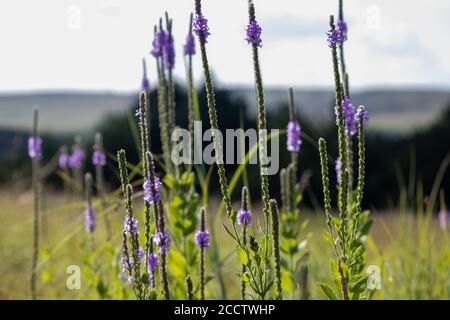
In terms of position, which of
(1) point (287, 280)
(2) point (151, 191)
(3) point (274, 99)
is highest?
(3) point (274, 99)

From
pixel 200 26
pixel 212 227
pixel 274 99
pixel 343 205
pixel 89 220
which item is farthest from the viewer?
pixel 274 99

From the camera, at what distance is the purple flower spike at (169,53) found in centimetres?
451

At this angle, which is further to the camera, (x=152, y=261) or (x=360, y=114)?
(x=152, y=261)

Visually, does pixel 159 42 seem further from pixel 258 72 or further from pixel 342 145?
pixel 342 145

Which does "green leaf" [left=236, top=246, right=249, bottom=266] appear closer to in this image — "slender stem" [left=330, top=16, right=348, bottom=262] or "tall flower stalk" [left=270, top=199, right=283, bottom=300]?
"tall flower stalk" [left=270, top=199, right=283, bottom=300]

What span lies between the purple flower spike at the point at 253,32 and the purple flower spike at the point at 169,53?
5.75 feet

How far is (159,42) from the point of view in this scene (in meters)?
4.48

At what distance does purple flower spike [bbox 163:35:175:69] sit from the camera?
4512 millimetres

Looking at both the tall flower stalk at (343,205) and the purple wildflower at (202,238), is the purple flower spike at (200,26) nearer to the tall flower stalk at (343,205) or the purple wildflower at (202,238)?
the tall flower stalk at (343,205)

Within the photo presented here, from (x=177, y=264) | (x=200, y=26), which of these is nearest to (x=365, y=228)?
(x=177, y=264)

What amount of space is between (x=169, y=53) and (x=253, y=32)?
1780mm

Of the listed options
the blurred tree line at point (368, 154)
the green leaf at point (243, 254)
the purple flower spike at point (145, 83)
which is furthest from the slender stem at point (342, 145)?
the blurred tree line at point (368, 154)
